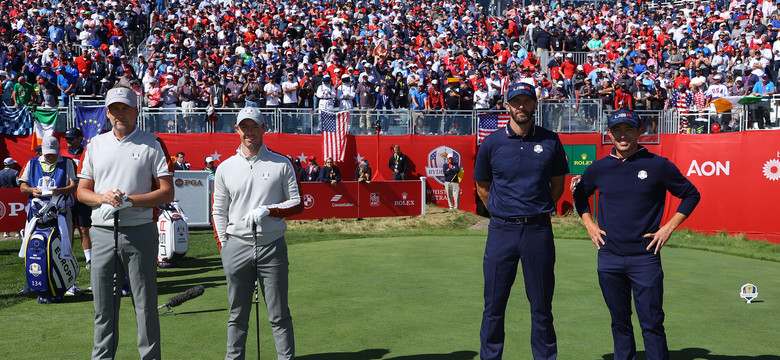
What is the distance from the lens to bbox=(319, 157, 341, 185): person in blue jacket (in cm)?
2333

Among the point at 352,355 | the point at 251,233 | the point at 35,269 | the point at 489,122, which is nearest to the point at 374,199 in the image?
the point at 489,122

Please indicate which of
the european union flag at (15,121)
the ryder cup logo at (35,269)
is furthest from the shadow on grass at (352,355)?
the european union flag at (15,121)

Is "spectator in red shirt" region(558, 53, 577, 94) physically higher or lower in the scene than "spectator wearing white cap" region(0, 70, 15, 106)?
higher

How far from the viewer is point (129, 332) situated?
26.9 feet

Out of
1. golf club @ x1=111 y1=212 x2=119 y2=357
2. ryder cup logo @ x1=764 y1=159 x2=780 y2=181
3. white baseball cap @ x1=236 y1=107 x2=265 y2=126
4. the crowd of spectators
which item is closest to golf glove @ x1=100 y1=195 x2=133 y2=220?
golf club @ x1=111 y1=212 x2=119 y2=357

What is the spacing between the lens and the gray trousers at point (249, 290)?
624 cm

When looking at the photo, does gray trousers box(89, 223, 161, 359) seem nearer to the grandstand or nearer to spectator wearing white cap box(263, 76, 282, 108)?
the grandstand

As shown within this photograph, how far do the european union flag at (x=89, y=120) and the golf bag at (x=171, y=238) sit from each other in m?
10.9

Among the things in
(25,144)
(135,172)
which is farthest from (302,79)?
(135,172)

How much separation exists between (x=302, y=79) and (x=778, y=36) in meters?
17.7

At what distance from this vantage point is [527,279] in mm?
6434

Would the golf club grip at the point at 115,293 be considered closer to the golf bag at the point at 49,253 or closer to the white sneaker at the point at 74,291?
the golf bag at the point at 49,253

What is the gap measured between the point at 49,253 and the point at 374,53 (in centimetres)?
2074

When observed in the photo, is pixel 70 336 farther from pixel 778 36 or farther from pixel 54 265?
pixel 778 36
